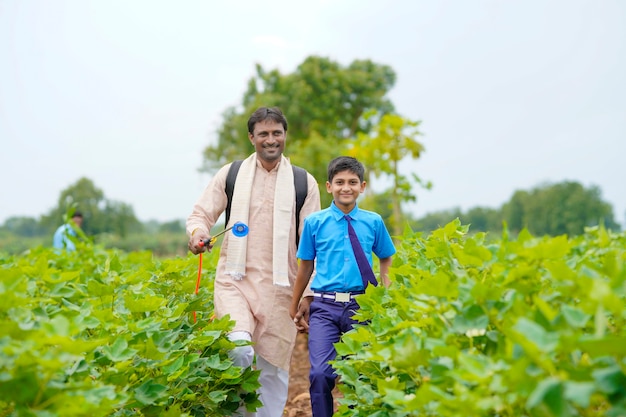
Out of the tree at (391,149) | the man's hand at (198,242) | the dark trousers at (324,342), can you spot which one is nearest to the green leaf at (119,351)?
the man's hand at (198,242)

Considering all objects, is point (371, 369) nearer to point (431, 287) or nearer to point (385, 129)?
point (431, 287)

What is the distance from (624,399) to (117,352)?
1.59 metres

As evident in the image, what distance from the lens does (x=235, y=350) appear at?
153 inches

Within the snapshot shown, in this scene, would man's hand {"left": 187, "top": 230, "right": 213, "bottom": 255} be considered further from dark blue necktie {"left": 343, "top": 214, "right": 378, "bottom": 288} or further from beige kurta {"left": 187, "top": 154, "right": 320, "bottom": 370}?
dark blue necktie {"left": 343, "top": 214, "right": 378, "bottom": 288}

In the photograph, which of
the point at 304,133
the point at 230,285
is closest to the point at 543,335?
the point at 230,285

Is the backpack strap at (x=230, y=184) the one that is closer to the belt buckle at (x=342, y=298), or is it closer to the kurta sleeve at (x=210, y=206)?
the kurta sleeve at (x=210, y=206)

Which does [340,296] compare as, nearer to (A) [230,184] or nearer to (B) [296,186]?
(B) [296,186]

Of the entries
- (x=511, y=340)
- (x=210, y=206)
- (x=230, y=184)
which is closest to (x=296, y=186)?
(x=230, y=184)

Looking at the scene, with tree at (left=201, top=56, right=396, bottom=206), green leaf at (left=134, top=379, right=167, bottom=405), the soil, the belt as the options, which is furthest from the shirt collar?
tree at (left=201, top=56, right=396, bottom=206)

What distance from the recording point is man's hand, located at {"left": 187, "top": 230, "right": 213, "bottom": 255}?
3.84 meters

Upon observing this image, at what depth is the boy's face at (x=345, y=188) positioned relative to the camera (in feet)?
13.5

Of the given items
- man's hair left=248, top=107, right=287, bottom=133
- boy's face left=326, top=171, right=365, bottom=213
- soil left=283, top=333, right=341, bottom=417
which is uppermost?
man's hair left=248, top=107, right=287, bottom=133

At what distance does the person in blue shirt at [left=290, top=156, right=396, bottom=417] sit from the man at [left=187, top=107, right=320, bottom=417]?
146 mm

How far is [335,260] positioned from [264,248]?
21.3 inches
